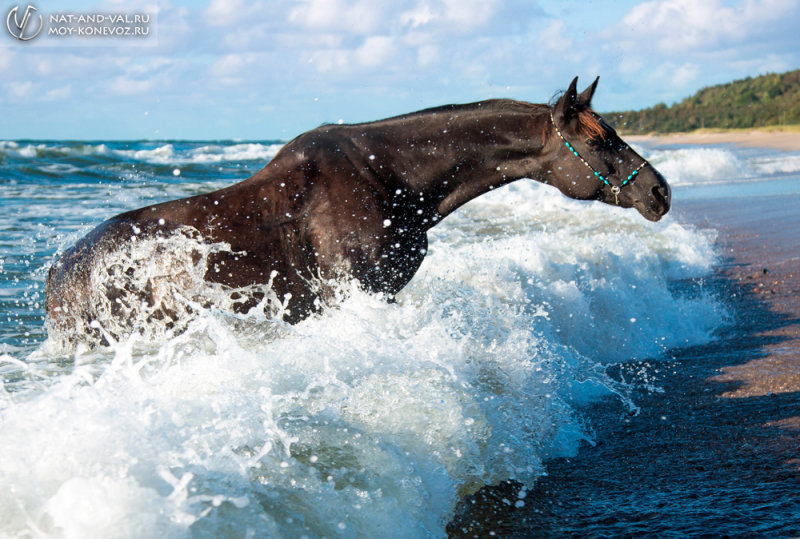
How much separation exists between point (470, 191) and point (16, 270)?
4640 millimetres

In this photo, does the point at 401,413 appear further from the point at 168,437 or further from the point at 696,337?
the point at 696,337

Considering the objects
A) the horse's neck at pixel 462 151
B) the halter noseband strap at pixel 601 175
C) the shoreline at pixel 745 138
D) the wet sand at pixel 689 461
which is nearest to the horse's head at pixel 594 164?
the halter noseband strap at pixel 601 175

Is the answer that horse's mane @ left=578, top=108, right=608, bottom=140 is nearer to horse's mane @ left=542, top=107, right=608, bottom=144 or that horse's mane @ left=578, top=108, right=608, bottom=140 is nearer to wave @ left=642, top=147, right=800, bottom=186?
horse's mane @ left=542, top=107, right=608, bottom=144

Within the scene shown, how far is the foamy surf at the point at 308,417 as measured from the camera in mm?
2266

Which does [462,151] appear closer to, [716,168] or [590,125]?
[590,125]

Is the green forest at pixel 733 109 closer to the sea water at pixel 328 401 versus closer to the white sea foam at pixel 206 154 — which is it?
the white sea foam at pixel 206 154

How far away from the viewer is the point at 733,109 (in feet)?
192

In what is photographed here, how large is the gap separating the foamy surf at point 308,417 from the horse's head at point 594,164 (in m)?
0.97

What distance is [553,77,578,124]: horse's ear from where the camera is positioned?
4137mm

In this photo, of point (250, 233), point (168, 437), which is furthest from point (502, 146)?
point (168, 437)

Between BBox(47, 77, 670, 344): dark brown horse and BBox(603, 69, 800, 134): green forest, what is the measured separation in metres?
48.8

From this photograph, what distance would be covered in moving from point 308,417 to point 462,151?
6.34 feet

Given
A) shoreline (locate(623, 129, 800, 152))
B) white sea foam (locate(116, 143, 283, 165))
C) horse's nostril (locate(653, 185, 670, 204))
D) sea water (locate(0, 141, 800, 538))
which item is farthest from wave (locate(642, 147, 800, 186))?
horse's nostril (locate(653, 185, 670, 204))

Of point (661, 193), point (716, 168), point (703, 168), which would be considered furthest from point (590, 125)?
point (703, 168)
